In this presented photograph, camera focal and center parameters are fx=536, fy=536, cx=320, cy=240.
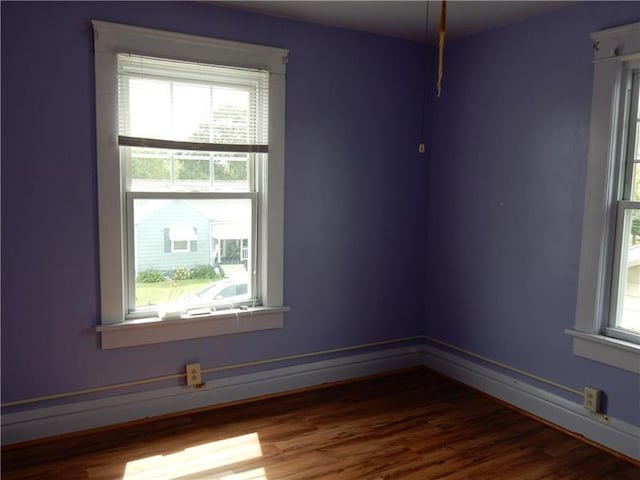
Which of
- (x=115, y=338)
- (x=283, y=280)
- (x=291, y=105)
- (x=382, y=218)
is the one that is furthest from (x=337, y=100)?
(x=115, y=338)

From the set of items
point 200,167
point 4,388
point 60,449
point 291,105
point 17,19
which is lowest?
point 60,449

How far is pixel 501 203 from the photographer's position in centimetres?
360

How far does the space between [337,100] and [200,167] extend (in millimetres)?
1062

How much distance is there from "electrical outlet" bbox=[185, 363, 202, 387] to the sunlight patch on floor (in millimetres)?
468

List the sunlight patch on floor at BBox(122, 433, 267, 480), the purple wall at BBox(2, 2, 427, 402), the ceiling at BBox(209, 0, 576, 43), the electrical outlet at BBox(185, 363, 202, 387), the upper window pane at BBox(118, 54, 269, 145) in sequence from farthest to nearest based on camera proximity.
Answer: the electrical outlet at BBox(185, 363, 202, 387)
the ceiling at BBox(209, 0, 576, 43)
the upper window pane at BBox(118, 54, 269, 145)
the purple wall at BBox(2, 2, 427, 402)
the sunlight patch on floor at BBox(122, 433, 267, 480)

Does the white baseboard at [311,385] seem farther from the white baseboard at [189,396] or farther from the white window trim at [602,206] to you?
the white window trim at [602,206]

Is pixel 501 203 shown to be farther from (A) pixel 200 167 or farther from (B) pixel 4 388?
(B) pixel 4 388

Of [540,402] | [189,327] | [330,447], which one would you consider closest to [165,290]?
[189,327]

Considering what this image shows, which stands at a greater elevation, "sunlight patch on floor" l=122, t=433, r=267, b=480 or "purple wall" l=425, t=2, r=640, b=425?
"purple wall" l=425, t=2, r=640, b=425

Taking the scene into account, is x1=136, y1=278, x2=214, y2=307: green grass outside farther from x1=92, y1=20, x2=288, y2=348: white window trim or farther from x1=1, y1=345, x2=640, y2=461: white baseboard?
x1=1, y1=345, x2=640, y2=461: white baseboard

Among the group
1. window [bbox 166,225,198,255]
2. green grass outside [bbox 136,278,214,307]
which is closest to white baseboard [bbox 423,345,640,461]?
green grass outside [bbox 136,278,214,307]

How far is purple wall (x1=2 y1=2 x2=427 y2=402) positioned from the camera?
2801mm

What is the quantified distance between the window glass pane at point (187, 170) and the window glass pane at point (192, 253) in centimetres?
9

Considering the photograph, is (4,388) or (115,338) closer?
(4,388)
